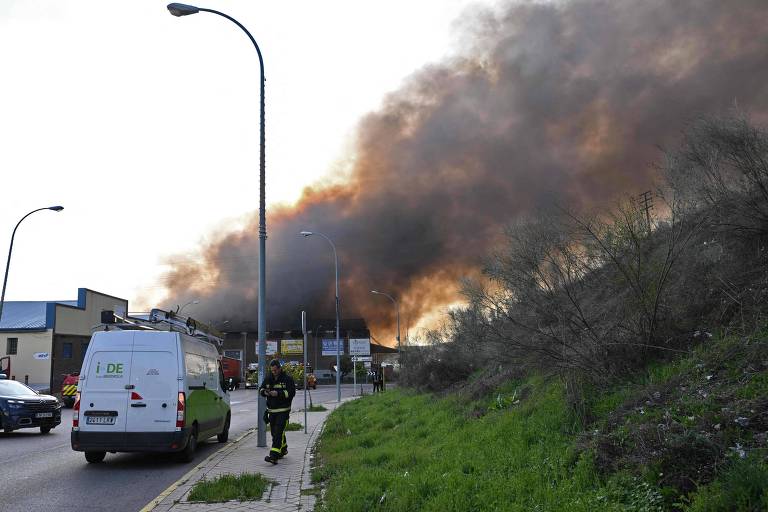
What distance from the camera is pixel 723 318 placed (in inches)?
317

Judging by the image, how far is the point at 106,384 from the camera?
35.1ft

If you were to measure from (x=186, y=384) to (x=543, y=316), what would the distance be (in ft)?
19.9

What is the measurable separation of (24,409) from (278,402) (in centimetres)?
939

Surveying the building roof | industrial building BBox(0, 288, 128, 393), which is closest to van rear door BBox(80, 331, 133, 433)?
industrial building BBox(0, 288, 128, 393)

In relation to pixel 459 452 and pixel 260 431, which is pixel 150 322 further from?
pixel 459 452

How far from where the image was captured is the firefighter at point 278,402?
34.7ft

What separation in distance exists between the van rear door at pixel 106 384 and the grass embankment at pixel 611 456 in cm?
364

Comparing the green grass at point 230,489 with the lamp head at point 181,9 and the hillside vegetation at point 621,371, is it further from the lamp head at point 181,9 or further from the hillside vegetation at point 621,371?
the lamp head at point 181,9

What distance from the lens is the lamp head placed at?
42.4 feet

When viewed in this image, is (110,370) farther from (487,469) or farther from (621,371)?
(621,371)

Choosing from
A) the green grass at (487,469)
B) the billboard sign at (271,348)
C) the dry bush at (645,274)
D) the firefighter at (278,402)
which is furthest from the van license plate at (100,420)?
the billboard sign at (271,348)

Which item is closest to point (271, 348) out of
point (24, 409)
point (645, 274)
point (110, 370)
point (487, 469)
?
point (24, 409)

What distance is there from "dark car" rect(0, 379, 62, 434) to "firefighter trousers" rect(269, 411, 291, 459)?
921cm

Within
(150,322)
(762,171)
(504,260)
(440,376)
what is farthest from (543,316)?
(440,376)
